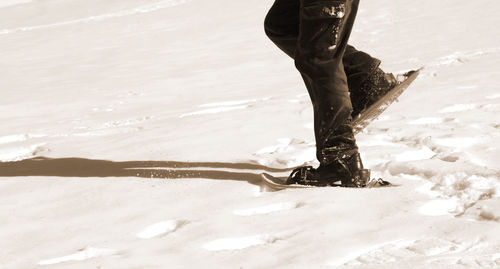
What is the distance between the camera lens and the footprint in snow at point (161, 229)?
2.56 metres

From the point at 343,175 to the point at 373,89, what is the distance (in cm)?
46

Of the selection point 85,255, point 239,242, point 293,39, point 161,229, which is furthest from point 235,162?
point 85,255

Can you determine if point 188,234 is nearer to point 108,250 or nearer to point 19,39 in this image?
point 108,250

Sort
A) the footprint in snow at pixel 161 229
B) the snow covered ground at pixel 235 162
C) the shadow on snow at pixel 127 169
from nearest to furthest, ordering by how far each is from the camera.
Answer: the snow covered ground at pixel 235 162, the footprint in snow at pixel 161 229, the shadow on snow at pixel 127 169

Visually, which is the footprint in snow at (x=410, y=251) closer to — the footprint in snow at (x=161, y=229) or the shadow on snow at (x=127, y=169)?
the footprint in snow at (x=161, y=229)

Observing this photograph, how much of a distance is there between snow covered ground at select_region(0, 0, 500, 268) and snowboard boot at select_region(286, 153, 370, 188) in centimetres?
7

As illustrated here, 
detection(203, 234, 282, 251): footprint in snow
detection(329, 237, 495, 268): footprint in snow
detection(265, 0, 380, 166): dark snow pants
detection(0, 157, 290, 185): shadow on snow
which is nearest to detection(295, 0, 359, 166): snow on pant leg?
detection(265, 0, 380, 166): dark snow pants

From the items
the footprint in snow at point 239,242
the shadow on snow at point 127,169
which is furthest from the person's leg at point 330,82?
the footprint in snow at point 239,242

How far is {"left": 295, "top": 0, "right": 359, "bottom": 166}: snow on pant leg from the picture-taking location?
2.83 m

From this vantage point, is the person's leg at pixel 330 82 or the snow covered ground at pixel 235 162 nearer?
the snow covered ground at pixel 235 162

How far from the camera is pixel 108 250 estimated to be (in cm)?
243

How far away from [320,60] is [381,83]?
416mm

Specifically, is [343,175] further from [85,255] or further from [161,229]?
[85,255]

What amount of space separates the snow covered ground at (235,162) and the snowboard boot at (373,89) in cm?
28
